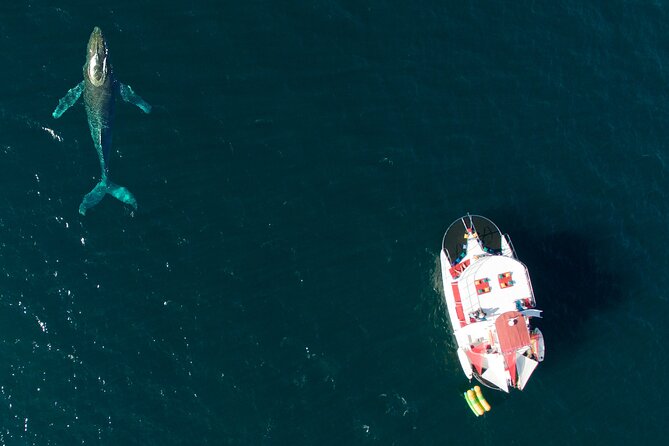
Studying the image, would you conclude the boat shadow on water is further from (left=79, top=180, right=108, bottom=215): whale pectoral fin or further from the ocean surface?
(left=79, top=180, right=108, bottom=215): whale pectoral fin

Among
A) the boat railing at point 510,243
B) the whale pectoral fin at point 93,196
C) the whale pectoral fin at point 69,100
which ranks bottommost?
the boat railing at point 510,243

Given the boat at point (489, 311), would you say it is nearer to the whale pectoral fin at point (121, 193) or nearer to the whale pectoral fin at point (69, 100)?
the whale pectoral fin at point (121, 193)

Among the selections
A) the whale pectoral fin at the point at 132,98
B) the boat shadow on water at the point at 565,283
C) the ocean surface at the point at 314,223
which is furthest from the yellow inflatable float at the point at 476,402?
the whale pectoral fin at the point at 132,98

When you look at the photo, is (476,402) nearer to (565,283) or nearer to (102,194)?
(565,283)

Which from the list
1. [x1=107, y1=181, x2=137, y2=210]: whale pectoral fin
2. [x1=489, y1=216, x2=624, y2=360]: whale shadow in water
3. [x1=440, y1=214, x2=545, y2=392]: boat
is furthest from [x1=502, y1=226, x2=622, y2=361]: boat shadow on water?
[x1=107, y1=181, x2=137, y2=210]: whale pectoral fin

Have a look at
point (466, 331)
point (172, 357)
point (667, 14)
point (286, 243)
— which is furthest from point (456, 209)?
point (667, 14)

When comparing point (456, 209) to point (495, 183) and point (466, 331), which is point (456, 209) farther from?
point (466, 331)
